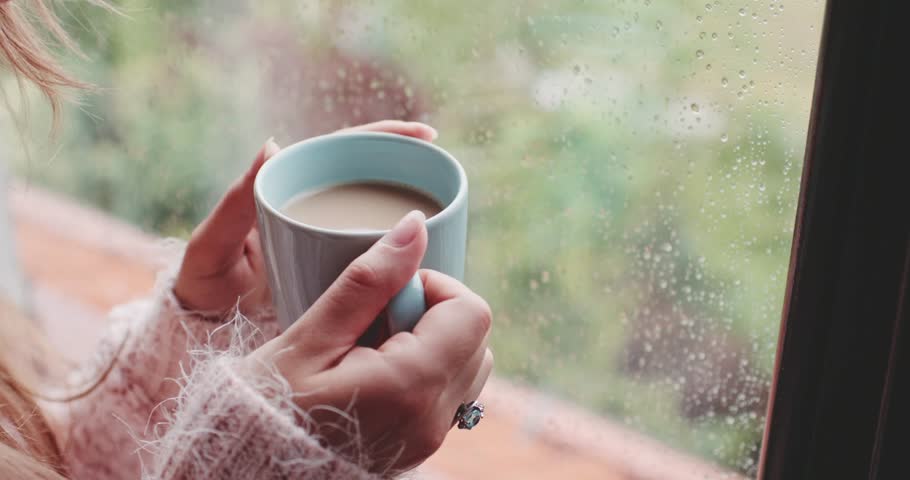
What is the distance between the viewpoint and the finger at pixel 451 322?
0.46 metres

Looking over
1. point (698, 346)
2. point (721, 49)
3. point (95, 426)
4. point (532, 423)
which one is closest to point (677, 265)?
point (698, 346)

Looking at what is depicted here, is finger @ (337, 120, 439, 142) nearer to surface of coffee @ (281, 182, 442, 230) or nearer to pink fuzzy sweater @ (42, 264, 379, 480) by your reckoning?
surface of coffee @ (281, 182, 442, 230)

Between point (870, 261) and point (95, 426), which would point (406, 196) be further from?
point (95, 426)

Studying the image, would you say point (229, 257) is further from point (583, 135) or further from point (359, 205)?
point (583, 135)

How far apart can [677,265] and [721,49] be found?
6.9 inches

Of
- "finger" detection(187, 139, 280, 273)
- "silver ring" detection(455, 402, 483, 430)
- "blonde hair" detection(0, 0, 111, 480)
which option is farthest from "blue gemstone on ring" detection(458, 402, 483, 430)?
"blonde hair" detection(0, 0, 111, 480)

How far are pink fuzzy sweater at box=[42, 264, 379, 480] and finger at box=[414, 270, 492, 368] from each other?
0.07 metres

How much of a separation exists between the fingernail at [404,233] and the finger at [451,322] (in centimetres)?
5

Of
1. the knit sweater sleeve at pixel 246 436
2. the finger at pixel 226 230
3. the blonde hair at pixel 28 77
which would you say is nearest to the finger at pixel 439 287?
the knit sweater sleeve at pixel 246 436

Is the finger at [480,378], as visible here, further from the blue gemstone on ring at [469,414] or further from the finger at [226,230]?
the finger at [226,230]

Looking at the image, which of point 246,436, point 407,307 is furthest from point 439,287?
point 246,436

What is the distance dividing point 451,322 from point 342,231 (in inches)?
3.2

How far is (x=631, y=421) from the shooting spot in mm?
743

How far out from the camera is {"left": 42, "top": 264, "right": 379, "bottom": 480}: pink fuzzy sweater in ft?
1.50
